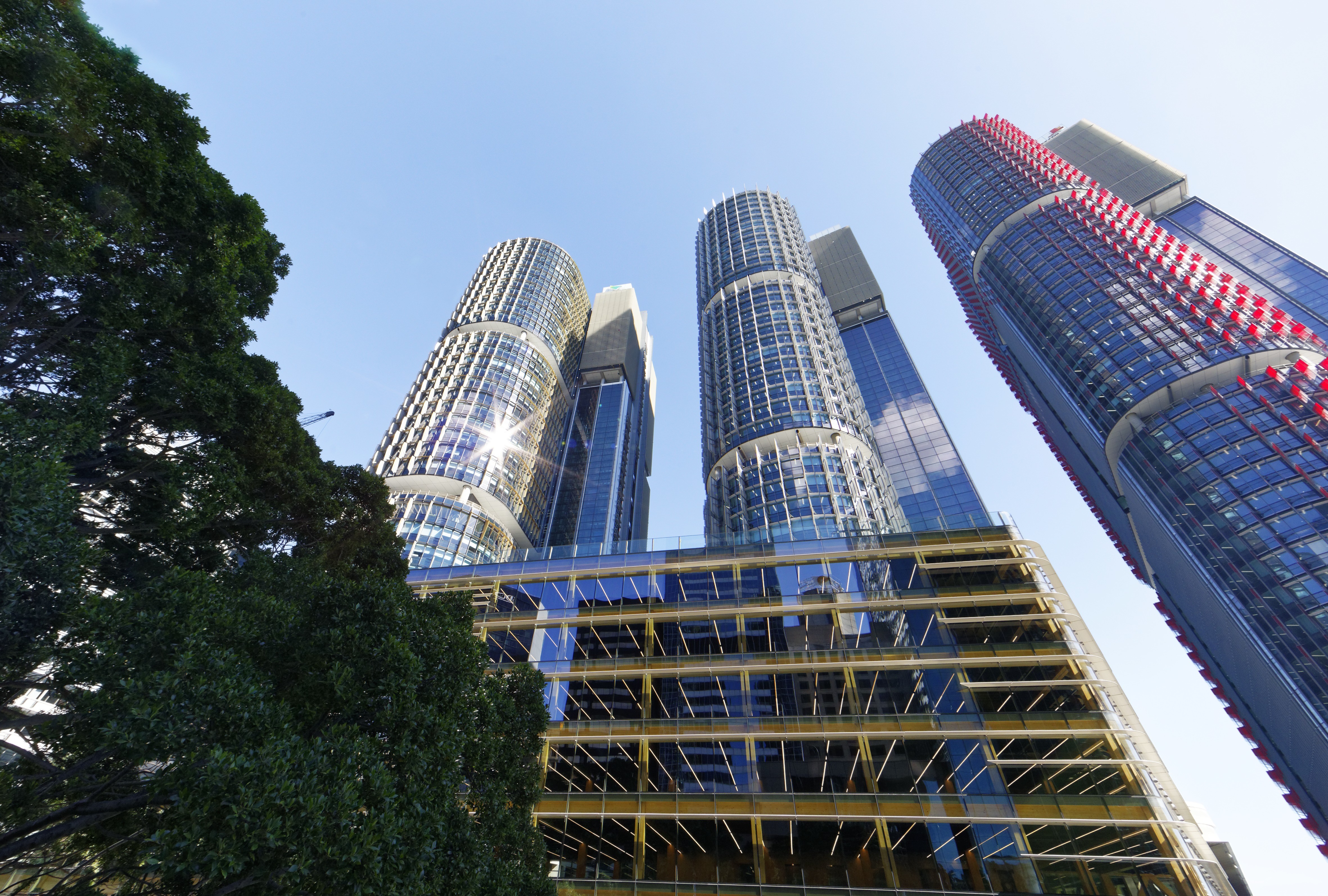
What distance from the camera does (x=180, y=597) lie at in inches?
401

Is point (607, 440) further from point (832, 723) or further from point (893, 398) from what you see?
point (832, 723)

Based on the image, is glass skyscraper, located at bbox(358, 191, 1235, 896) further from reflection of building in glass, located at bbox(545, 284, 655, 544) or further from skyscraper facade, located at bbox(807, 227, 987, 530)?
reflection of building in glass, located at bbox(545, 284, 655, 544)

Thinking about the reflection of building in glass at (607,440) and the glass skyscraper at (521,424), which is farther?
the reflection of building in glass at (607,440)

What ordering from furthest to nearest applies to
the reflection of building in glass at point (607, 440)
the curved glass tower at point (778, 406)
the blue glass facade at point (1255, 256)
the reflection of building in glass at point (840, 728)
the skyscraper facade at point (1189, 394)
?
the reflection of building in glass at point (607, 440) → the blue glass facade at point (1255, 256) → the curved glass tower at point (778, 406) → the skyscraper facade at point (1189, 394) → the reflection of building in glass at point (840, 728)

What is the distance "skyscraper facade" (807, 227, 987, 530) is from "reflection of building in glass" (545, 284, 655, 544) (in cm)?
4052

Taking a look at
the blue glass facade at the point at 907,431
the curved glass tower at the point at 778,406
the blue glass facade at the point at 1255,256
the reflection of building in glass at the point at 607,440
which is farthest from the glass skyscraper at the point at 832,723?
the blue glass facade at the point at 1255,256

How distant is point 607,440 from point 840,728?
8144cm

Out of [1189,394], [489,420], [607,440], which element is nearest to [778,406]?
[489,420]

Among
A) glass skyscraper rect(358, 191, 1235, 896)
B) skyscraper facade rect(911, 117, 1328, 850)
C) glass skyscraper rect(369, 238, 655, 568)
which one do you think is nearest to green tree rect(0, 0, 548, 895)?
glass skyscraper rect(358, 191, 1235, 896)

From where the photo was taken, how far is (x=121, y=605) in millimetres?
9453

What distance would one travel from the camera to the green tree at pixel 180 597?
862cm

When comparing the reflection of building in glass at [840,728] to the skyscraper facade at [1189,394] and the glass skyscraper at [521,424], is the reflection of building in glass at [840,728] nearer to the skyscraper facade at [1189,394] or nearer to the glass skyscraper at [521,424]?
the glass skyscraper at [521,424]

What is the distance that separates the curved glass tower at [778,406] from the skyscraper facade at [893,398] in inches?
375

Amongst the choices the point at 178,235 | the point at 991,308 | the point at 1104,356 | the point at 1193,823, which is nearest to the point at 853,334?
the point at 991,308
